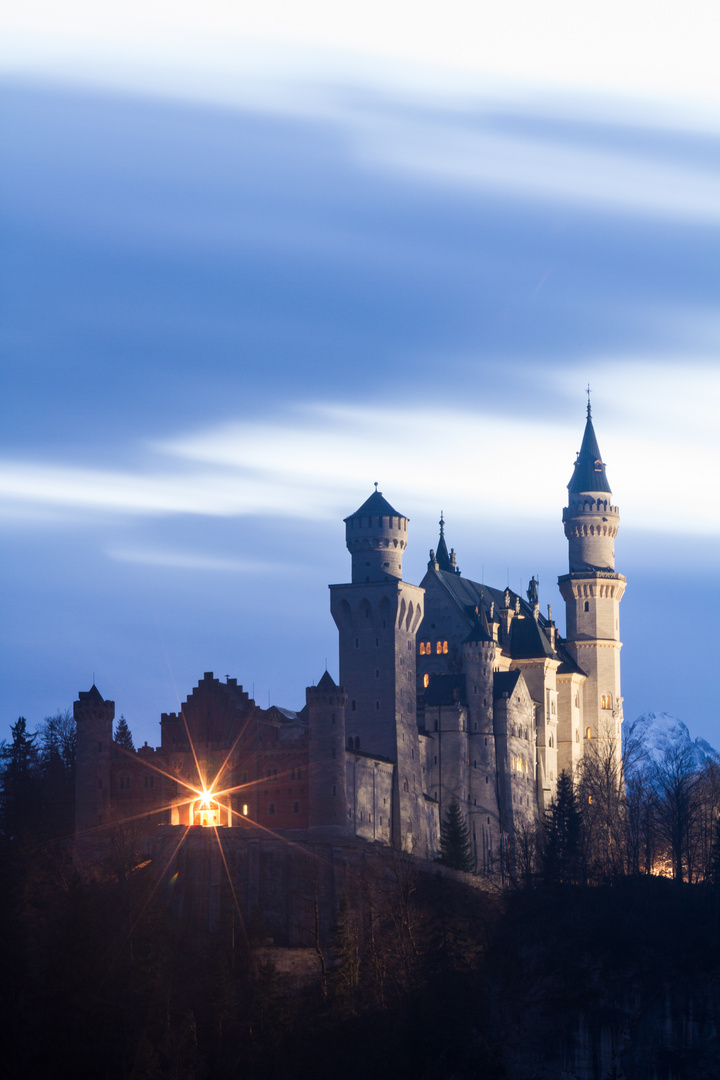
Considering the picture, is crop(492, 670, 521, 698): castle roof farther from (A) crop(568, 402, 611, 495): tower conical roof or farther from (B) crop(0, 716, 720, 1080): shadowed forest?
(A) crop(568, 402, 611, 495): tower conical roof

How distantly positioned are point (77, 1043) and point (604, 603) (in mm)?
71190

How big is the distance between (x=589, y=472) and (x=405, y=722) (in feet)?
129

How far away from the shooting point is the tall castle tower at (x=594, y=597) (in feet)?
477

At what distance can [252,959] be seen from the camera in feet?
317

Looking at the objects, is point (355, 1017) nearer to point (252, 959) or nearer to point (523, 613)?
point (252, 959)

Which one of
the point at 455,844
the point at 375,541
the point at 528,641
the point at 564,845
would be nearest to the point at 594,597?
the point at 528,641

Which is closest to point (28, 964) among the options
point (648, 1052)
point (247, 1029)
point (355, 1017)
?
point (247, 1029)

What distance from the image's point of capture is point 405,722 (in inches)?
4707

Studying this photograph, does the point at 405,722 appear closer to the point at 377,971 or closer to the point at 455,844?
the point at 455,844

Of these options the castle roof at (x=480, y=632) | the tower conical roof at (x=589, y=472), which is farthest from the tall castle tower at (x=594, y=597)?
the castle roof at (x=480, y=632)

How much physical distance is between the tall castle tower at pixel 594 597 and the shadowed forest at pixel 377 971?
27647 millimetres

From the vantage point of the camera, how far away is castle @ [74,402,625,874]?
109438mm

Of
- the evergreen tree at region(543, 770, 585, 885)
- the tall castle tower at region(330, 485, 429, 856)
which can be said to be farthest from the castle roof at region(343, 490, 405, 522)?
the evergreen tree at region(543, 770, 585, 885)

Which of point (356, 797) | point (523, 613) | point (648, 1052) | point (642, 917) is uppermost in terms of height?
point (523, 613)
